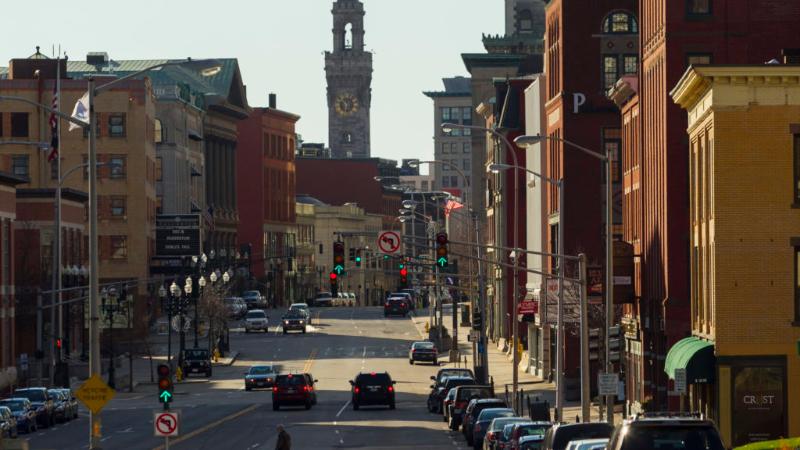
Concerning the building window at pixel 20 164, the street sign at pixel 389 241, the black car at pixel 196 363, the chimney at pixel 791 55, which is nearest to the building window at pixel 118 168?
the building window at pixel 20 164

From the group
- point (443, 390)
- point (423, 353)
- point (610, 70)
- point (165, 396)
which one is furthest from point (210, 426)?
point (423, 353)

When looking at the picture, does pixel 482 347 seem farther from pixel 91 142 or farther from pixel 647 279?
pixel 91 142

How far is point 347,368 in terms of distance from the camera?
117250 mm

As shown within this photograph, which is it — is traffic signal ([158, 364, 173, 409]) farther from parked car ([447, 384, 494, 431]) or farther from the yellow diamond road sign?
parked car ([447, 384, 494, 431])

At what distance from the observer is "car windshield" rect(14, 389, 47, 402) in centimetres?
7700

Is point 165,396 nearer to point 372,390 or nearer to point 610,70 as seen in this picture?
point 372,390

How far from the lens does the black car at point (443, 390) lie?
78.8 m

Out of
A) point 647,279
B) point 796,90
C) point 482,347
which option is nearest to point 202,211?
point 482,347

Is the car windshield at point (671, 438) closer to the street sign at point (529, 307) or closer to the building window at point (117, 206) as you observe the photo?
the street sign at point (529, 307)

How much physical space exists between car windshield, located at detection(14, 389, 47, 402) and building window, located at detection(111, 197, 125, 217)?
77759 millimetres

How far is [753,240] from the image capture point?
53.3 metres

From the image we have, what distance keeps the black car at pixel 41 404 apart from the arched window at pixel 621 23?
29620mm

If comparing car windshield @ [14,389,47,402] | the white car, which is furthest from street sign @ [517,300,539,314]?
the white car

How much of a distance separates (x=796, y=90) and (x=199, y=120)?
148890 mm
